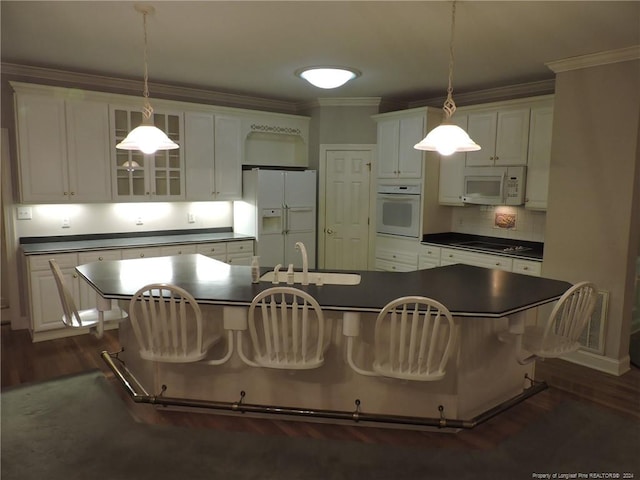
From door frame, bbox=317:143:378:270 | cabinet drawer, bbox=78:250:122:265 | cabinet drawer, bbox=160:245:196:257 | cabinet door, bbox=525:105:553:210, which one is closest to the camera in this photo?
cabinet door, bbox=525:105:553:210

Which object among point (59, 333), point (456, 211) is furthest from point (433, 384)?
point (59, 333)

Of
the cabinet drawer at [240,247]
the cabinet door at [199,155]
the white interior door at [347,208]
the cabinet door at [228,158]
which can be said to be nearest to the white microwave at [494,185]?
the white interior door at [347,208]

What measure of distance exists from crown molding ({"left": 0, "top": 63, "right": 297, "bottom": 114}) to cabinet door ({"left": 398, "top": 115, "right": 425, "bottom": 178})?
5.43 feet

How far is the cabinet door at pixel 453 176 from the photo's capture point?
16.8 feet

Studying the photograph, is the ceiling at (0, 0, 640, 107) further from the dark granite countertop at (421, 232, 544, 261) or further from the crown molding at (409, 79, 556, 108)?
the dark granite countertop at (421, 232, 544, 261)

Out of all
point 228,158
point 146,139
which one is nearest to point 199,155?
point 228,158

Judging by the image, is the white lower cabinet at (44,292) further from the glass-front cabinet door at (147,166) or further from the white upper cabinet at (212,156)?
the white upper cabinet at (212,156)

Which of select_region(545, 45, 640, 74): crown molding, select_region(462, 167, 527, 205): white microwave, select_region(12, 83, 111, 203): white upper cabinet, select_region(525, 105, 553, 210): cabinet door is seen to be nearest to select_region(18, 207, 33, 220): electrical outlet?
select_region(12, 83, 111, 203): white upper cabinet

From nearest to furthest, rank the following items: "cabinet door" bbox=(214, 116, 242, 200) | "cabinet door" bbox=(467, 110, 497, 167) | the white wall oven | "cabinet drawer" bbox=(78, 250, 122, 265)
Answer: "cabinet drawer" bbox=(78, 250, 122, 265) < "cabinet door" bbox=(467, 110, 497, 167) < the white wall oven < "cabinet door" bbox=(214, 116, 242, 200)

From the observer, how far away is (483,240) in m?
5.35

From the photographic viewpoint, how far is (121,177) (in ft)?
16.1

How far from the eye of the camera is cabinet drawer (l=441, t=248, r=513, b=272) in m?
4.53

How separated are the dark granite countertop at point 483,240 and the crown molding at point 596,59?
1653 mm

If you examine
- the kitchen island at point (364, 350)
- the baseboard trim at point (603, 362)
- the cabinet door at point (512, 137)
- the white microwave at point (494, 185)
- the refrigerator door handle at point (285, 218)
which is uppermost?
the cabinet door at point (512, 137)
